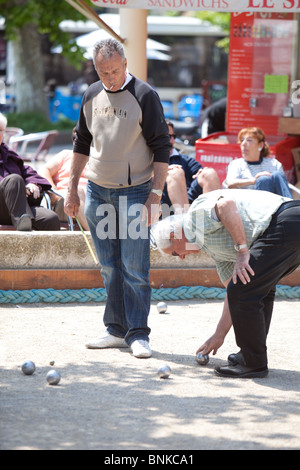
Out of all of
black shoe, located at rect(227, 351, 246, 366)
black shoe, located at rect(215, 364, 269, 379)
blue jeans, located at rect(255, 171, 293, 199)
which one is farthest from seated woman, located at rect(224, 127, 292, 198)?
black shoe, located at rect(215, 364, 269, 379)

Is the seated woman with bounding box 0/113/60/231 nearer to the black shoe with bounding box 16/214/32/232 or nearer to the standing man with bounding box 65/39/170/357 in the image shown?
the black shoe with bounding box 16/214/32/232

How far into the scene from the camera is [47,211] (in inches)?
271

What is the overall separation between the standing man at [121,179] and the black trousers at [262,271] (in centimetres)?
72

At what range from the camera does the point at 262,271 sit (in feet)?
14.6

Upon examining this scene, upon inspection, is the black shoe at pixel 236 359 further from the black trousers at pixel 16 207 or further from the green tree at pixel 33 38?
the green tree at pixel 33 38

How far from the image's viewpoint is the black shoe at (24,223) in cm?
650

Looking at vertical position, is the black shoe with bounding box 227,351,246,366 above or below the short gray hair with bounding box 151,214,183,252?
below

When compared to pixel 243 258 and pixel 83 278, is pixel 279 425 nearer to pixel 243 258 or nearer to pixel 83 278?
pixel 243 258

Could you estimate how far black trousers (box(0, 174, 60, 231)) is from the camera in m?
6.64

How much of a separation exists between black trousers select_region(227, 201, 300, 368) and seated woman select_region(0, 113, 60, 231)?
101 inches

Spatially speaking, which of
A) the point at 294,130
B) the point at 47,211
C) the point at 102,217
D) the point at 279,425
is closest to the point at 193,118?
the point at 294,130

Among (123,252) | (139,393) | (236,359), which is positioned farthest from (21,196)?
(139,393)

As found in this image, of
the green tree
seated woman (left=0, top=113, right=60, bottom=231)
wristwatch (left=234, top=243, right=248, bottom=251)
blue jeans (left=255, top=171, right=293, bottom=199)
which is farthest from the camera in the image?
the green tree
